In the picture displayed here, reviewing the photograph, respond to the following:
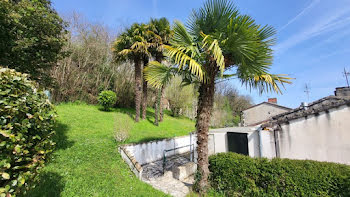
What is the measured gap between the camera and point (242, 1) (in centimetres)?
389

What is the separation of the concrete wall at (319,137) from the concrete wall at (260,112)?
43.2 ft

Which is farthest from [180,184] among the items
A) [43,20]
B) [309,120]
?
[43,20]

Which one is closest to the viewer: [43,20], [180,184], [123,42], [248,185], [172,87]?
[248,185]

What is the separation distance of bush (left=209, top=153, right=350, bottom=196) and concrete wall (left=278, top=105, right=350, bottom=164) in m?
1.96

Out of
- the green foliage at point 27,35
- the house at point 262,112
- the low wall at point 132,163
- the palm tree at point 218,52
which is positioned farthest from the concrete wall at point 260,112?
the green foliage at point 27,35

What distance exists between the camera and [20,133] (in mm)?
1513

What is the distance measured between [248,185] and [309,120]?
368 centimetres

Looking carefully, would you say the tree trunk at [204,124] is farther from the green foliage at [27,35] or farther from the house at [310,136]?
the green foliage at [27,35]

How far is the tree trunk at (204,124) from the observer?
15.0 ft

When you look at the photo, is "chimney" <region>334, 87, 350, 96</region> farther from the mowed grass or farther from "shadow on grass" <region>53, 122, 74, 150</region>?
"shadow on grass" <region>53, 122, 74, 150</region>

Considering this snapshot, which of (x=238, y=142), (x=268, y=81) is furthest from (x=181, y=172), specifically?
(x=268, y=81)

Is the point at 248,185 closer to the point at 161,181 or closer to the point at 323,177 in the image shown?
the point at 323,177

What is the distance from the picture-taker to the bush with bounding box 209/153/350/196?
3.42 meters

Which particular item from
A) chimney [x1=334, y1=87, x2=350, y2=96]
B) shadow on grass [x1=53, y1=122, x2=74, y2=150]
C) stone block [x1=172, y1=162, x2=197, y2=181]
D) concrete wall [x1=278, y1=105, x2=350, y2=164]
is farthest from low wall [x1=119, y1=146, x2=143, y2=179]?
chimney [x1=334, y1=87, x2=350, y2=96]
